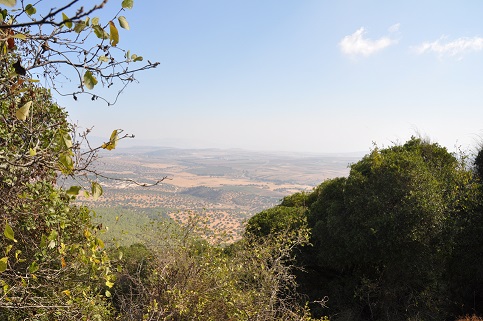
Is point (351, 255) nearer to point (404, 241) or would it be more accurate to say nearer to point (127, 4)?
point (404, 241)

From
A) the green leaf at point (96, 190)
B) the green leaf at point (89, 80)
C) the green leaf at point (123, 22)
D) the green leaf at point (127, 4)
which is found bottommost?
the green leaf at point (96, 190)

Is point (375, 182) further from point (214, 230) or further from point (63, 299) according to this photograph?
point (63, 299)

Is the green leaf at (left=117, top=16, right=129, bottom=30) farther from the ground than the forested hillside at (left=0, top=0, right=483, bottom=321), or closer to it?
farther from the ground

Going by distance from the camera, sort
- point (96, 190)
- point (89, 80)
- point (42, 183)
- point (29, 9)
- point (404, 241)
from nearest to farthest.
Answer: point (29, 9)
point (89, 80)
point (96, 190)
point (42, 183)
point (404, 241)

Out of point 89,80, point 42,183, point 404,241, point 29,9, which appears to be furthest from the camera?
point 404,241

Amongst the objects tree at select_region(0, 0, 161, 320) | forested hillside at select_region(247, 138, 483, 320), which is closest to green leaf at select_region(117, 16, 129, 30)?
tree at select_region(0, 0, 161, 320)

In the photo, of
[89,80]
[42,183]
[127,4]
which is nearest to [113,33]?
[127,4]

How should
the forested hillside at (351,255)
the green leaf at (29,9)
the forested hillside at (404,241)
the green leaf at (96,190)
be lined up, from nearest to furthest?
the green leaf at (29,9), the green leaf at (96,190), the forested hillside at (351,255), the forested hillside at (404,241)

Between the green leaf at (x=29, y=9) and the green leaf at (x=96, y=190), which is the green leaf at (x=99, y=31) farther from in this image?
the green leaf at (x=96, y=190)

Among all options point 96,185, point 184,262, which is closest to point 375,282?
point 184,262

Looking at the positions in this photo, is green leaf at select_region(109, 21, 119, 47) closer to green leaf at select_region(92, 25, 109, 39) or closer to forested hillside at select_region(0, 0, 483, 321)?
green leaf at select_region(92, 25, 109, 39)

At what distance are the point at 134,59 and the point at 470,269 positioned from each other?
49.0 feet

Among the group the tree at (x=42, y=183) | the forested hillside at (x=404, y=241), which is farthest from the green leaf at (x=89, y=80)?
the forested hillside at (x=404, y=241)

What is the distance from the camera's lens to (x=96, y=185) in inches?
86.8
